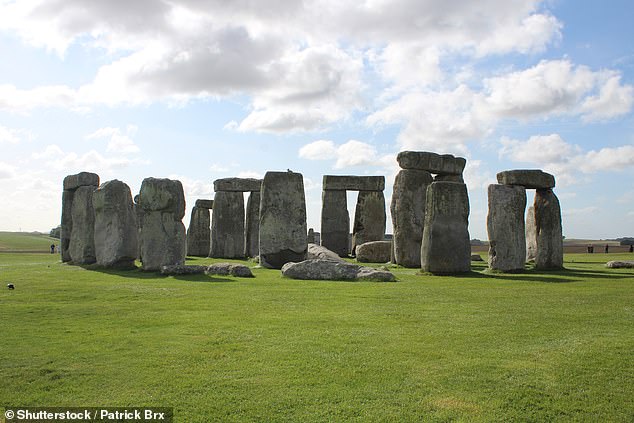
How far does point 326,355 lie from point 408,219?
42.0 ft

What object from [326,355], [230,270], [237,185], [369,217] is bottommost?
[326,355]

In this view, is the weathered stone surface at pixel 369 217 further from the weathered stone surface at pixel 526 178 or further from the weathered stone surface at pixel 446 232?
the weathered stone surface at pixel 446 232

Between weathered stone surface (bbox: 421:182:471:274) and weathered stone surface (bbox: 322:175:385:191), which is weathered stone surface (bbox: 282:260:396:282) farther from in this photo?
weathered stone surface (bbox: 322:175:385:191)

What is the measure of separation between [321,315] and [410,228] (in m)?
10.6

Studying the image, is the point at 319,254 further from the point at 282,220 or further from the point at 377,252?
the point at 377,252

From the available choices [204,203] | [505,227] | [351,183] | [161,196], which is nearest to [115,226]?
[161,196]

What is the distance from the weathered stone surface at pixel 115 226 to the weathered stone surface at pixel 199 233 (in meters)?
10.4

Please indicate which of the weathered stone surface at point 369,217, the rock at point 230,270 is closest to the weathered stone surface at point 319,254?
the rock at point 230,270

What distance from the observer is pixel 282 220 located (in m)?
18.0

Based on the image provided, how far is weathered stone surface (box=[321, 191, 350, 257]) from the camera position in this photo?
27.1m

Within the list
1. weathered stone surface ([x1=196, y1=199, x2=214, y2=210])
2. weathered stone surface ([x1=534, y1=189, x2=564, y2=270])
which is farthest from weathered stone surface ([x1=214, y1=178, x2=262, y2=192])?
weathered stone surface ([x1=534, y1=189, x2=564, y2=270])

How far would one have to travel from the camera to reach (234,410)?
459cm

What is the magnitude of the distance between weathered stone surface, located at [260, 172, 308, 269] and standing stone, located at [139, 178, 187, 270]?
3.18m

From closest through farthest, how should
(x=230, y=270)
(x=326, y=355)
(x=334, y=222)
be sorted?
(x=326, y=355) → (x=230, y=270) → (x=334, y=222)
